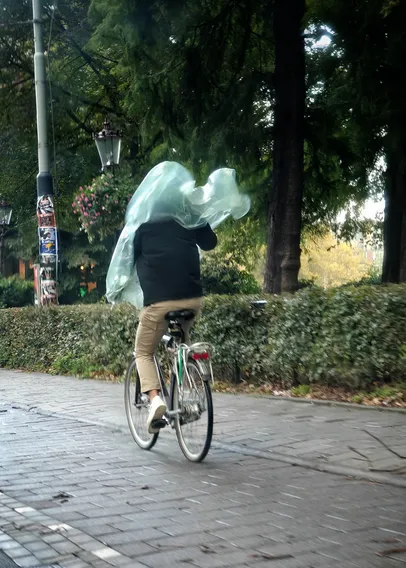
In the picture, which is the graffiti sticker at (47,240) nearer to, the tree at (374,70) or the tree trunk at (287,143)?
the tree trunk at (287,143)

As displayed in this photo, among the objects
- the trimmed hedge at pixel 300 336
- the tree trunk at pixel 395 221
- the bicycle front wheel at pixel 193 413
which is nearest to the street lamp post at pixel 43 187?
the trimmed hedge at pixel 300 336

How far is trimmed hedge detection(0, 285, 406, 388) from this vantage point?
890 centimetres

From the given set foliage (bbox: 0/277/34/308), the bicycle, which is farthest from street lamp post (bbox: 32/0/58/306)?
foliage (bbox: 0/277/34/308)

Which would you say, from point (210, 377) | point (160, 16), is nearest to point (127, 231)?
point (210, 377)

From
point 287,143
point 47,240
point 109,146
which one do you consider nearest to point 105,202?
point 109,146

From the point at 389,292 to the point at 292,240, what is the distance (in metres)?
4.65

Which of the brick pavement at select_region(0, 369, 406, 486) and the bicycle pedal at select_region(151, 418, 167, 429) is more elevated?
the bicycle pedal at select_region(151, 418, 167, 429)

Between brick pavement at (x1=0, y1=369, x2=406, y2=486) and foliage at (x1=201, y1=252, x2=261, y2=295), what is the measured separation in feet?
42.2

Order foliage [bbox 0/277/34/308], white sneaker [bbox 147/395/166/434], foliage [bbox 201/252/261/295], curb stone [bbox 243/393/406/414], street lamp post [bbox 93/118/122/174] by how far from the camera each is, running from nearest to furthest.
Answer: white sneaker [bbox 147/395/166/434], curb stone [bbox 243/393/406/414], street lamp post [bbox 93/118/122/174], foliage [bbox 201/252/261/295], foliage [bbox 0/277/34/308]

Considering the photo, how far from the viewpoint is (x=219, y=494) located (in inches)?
215

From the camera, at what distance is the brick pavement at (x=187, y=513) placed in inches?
164

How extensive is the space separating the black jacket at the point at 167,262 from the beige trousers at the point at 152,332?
5cm

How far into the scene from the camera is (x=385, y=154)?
13273 millimetres

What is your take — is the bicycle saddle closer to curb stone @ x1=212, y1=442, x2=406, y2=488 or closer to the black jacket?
the black jacket
